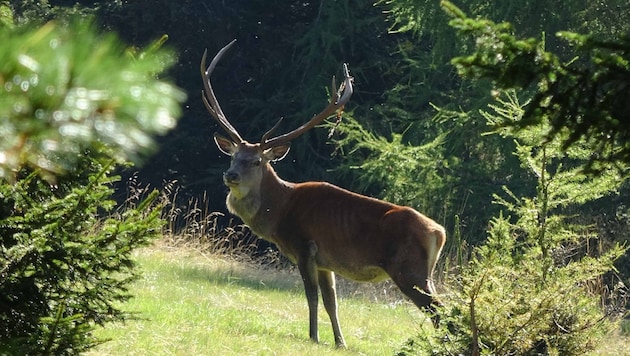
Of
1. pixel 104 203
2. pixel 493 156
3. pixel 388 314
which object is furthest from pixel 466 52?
pixel 104 203

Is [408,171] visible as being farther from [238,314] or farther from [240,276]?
[238,314]

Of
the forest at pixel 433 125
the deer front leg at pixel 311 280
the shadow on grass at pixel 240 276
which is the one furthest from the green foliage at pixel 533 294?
the shadow on grass at pixel 240 276

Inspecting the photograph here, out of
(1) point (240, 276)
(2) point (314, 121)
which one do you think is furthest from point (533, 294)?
(1) point (240, 276)

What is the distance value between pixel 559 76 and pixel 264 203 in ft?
29.7

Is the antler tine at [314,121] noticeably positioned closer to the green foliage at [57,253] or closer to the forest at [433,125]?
the forest at [433,125]

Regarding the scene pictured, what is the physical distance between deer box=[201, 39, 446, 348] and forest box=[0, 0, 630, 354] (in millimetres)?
1183

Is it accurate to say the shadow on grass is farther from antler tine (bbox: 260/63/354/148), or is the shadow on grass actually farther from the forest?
antler tine (bbox: 260/63/354/148)

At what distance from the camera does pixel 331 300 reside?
11.2 meters

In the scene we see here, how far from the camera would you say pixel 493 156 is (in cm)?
2009

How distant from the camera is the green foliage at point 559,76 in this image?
115 inches

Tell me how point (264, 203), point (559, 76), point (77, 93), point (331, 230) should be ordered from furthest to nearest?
point (264, 203), point (331, 230), point (559, 76), point (77, 93)

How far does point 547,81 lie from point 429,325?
8702 millimetres

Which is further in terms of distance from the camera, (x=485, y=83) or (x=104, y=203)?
(x=485, y=83)

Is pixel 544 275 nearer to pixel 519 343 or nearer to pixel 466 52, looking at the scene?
pixel 519 343
